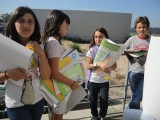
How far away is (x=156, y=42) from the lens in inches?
40.4

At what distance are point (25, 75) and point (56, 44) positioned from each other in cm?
48

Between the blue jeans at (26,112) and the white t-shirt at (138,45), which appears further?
the white t-shirt at (138,45)

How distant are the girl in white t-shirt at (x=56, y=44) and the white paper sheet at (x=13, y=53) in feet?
1.37

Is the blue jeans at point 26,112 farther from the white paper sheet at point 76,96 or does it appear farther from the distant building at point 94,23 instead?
the distant building at point 94,23

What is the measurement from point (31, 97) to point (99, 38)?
1.63 meters

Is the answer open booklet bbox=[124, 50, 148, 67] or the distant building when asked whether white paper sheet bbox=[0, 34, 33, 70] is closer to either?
open booklet bbox=[124, 50, 148, 67]

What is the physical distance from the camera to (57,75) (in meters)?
2.28

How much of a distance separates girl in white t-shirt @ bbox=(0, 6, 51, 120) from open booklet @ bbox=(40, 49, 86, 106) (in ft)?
0.39

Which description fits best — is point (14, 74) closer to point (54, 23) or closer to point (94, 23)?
point (54, 23)

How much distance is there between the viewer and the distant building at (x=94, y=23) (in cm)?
3469

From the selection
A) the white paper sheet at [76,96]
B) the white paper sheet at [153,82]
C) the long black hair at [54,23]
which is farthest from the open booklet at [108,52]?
the white paper sheet at [153,82]

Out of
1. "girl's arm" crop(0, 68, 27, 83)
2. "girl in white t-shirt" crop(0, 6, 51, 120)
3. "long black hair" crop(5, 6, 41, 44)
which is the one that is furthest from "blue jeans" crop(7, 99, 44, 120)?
"long black hair" crop(5, 6, 41, 44)

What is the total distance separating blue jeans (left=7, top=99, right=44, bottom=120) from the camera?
192 cm

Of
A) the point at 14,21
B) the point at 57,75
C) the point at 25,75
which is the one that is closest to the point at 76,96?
the point at 57,75
